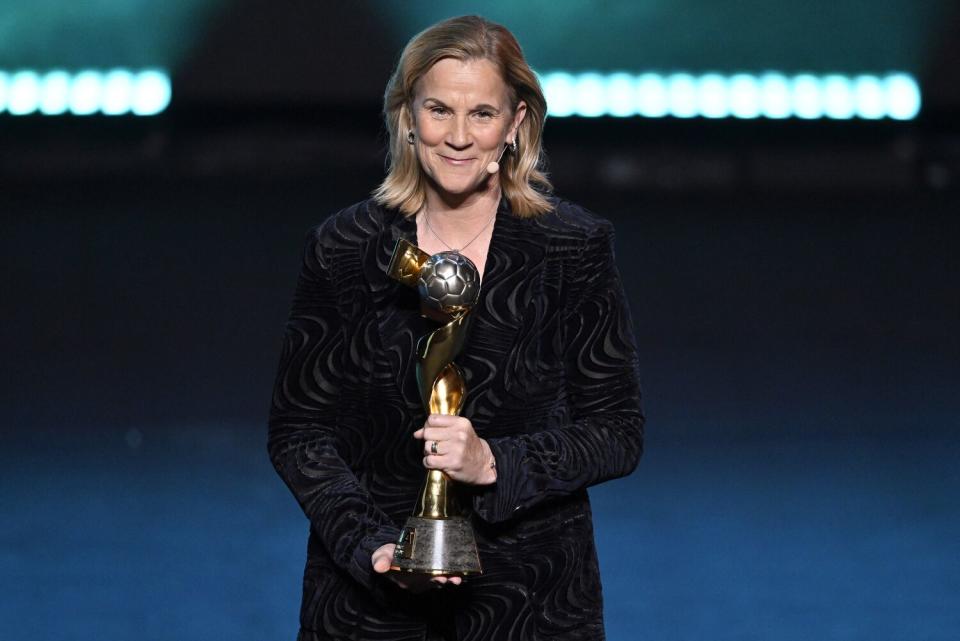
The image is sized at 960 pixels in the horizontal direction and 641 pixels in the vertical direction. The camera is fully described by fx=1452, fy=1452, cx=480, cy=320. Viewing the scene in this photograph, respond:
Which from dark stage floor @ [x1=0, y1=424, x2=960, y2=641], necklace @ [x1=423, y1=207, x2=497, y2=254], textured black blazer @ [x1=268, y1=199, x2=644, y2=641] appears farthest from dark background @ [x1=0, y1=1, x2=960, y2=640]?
necklace @ [x1=423, y1=207, x2=497, y2=254]

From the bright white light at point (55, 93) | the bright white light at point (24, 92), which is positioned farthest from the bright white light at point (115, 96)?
the bright white light at point (24, 92)

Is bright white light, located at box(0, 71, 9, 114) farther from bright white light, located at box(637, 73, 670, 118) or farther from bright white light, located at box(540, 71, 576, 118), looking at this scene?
bright white light, located at box(637, 73, 670, 118)

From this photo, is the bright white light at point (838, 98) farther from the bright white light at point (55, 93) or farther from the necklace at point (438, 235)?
the necklace at point (438, 235)

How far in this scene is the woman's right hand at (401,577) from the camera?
1.38m

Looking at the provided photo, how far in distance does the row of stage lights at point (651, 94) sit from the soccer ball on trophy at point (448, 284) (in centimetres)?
655

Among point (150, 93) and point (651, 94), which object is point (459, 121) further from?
point (150, 93)

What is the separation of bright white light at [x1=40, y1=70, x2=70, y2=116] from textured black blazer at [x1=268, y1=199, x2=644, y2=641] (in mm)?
6941

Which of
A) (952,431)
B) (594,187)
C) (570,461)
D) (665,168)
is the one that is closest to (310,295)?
(570,461)

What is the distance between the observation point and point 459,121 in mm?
1526

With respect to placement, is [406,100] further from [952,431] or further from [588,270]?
[952,431]

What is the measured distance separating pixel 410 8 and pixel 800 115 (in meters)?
2.26

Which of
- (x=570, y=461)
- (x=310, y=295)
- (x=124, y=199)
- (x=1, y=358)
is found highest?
(x=124, y=199)

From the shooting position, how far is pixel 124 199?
7.45 m

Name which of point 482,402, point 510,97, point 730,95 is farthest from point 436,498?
point 730,95
